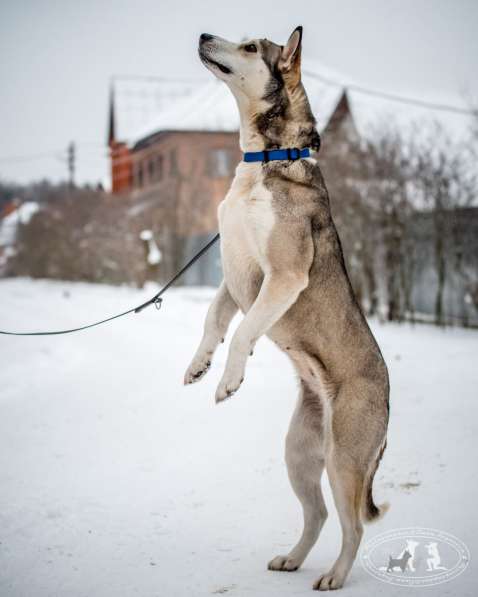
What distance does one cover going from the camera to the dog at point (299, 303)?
3.80 meters

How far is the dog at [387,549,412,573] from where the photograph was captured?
13.5 feet

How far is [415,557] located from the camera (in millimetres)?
4293

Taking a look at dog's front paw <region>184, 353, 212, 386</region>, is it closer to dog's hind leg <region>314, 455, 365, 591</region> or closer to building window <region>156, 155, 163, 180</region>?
dog's hind leg <region>314, 455, 365, 591</region>

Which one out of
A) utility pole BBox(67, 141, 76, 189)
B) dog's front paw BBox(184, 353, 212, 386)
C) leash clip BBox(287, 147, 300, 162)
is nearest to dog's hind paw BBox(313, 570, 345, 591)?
dog's front paw BBox(184, 353, 212, 386)

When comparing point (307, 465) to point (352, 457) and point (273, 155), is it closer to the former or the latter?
point (352, 457)

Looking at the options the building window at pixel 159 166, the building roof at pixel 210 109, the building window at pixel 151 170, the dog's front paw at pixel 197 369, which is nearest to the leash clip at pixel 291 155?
the dog's front paw at pixel 197 369

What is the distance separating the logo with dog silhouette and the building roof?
13.4 meters

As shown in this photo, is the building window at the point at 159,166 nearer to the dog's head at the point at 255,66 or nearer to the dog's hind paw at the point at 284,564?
the dog's head at the point at 255,66

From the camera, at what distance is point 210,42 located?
156 inches

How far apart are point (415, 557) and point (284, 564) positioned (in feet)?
2.62

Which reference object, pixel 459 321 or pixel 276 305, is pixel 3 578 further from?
pixel 459 321

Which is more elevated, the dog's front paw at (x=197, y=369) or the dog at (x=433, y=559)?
the dog's front paw at (x=197, y=369)

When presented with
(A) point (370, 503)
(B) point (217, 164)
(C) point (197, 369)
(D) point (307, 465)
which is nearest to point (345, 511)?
(A) point (370, 503)

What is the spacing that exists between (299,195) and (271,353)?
339 inches
